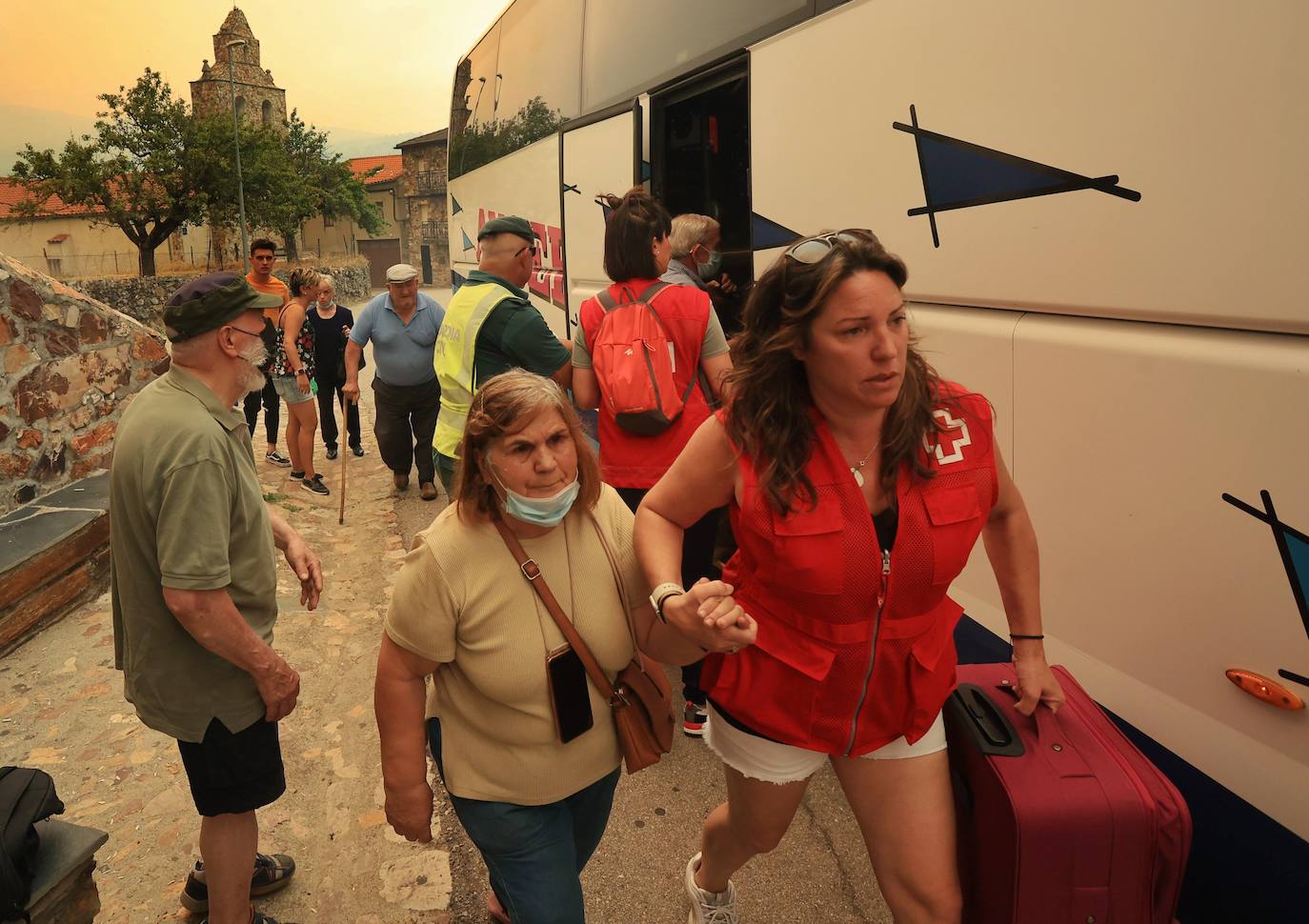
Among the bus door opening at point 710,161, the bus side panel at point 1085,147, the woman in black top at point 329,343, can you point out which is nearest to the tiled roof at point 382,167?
the woman in black top at point 329,343

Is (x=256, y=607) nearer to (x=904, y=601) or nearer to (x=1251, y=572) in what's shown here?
(x=904, y=601)

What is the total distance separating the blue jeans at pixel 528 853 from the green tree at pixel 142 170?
45.2m

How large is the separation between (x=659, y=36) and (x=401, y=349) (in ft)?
9.88

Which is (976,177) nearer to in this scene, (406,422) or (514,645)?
(514,645)

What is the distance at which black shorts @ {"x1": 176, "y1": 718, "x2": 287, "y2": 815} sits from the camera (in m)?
2.18

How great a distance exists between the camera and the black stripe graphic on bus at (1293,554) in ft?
5.36

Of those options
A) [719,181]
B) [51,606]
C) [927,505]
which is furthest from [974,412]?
[51,606]

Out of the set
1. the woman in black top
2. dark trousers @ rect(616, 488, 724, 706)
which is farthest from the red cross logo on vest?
the woman in black top

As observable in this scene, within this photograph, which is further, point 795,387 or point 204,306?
point 204,306

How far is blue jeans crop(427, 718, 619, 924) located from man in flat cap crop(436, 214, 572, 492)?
1.90 meters

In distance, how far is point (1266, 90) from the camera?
1.62 metres

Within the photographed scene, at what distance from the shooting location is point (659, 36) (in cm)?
461

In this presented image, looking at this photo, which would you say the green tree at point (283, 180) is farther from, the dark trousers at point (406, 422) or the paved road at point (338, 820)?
the paved road at point (338, 820)

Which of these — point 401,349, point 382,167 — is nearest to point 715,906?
point 401,349
